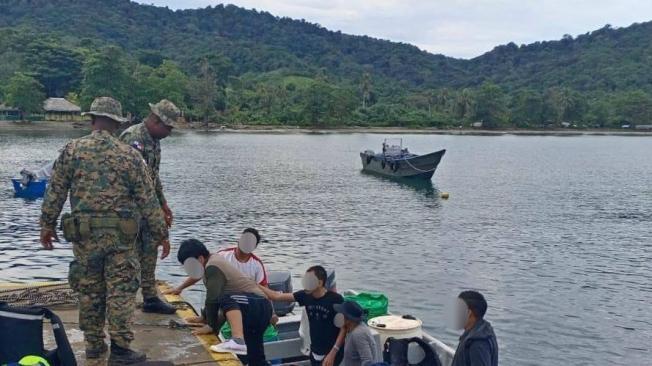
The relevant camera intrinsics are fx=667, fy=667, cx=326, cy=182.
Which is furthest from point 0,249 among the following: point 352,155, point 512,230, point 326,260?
point 352,155

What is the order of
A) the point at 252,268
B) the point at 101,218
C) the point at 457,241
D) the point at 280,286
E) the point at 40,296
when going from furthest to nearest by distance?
the point at 457,241 → the point at 280,286 → the point at 40,296 → the point at 252,268 → the point at 101,218

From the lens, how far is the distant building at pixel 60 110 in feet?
366

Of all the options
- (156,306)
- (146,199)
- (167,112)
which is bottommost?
(156,306)

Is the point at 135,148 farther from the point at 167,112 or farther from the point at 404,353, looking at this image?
the point at 404,353

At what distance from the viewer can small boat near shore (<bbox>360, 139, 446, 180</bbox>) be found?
50531mm

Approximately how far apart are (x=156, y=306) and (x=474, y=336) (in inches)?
164

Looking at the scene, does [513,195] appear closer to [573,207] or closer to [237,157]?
[573,207]

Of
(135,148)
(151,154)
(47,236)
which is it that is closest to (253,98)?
(151,154)

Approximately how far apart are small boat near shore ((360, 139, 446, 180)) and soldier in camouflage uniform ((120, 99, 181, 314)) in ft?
141

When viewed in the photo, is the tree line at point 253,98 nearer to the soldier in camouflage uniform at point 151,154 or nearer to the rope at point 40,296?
the rope at point 40,296

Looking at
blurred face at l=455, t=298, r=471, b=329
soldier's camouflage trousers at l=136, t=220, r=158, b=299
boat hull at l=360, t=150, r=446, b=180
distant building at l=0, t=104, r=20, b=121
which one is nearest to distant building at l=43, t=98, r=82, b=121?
distant building at l=0, t=104, r=20, b=121

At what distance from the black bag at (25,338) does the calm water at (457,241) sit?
975 cm

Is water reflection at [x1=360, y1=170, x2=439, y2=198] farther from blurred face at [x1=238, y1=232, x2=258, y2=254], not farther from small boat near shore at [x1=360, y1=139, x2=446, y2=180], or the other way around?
blurred face at [x1=238, y1=232, x2=258, y2=254]

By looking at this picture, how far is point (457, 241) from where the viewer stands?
25.9 metres
